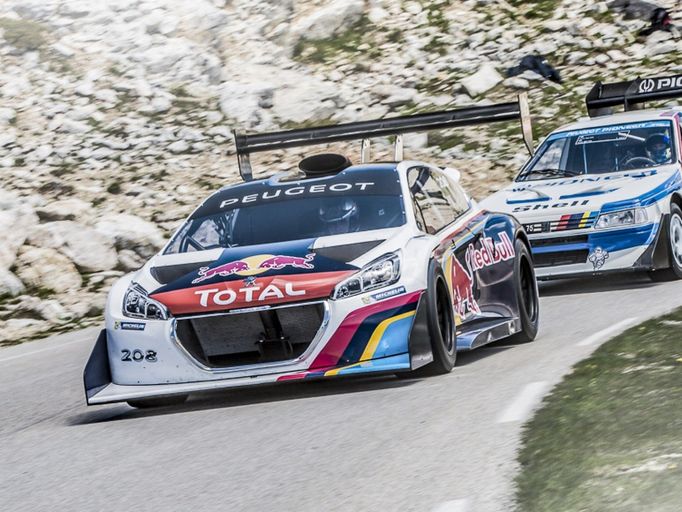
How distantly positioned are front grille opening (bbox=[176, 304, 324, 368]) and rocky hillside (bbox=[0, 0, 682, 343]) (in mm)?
12932

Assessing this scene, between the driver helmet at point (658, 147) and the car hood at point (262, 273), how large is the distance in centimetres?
657

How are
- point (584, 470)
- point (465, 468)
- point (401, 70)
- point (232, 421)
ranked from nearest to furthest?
point (584, 470) < point (465, 468) < point (232, 421) < point (401, 70)

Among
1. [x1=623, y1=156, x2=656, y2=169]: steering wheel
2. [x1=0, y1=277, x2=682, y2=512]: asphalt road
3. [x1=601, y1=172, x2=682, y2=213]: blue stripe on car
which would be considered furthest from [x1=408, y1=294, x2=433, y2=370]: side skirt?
[x1=623, y1=156, x2=656, y2=169]: steering wheel

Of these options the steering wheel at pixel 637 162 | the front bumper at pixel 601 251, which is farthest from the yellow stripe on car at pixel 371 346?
the steering wheel at pixel 637 162

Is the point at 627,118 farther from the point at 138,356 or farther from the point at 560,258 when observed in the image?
the point at 138,356

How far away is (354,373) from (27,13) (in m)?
24.5

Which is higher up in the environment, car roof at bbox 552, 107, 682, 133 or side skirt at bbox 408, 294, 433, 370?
side skirt at bbox 408, 294, 433, 370

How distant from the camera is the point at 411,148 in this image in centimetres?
2556

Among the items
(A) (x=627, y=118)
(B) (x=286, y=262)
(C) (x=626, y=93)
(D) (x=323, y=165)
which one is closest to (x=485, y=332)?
(D) (x=323, y=165)

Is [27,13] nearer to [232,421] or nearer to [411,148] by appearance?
[411,148]

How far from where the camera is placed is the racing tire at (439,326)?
8.26 metres

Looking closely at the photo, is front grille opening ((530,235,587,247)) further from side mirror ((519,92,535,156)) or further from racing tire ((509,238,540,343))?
racing tire ((509,238,540,343))

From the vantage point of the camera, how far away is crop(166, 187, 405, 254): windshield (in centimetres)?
897

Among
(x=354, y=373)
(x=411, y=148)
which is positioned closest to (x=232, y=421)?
(x=354, y=373)
